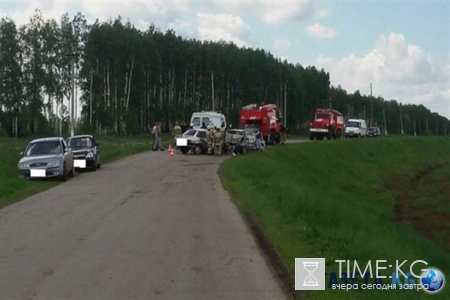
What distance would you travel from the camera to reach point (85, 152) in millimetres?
33844

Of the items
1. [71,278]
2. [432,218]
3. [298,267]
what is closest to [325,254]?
[298,267]

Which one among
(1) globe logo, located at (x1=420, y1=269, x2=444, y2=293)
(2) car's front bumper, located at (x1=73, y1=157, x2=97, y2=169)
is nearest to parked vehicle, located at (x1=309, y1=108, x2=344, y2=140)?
(2) car's front bumper, located at (x1=73, y1=157, x2=97, y2=169)

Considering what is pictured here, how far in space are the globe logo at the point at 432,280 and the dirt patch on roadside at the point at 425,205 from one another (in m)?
13.4

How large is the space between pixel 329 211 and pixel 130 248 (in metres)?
7.04

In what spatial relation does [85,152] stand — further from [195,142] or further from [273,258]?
[273,258]

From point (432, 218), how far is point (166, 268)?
76.7 feet

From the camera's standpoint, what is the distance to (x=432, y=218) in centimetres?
3231

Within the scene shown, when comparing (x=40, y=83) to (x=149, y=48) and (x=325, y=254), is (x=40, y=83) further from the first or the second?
(x=325, y=254)

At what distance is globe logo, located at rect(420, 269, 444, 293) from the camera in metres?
10.2

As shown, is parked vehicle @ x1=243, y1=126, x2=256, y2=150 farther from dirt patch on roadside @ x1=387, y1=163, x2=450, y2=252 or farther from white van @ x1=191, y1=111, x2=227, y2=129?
dirt patch on roadside @ x1=387, y1=163, x2=450, y2=252

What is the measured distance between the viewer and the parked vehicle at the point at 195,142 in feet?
147

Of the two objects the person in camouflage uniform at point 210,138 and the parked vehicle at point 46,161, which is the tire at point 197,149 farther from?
the parked vehicle at point 46,161

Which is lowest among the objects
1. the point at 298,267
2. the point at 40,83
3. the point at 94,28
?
the point at 298,267

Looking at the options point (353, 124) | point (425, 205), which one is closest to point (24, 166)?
point (425, 205)
